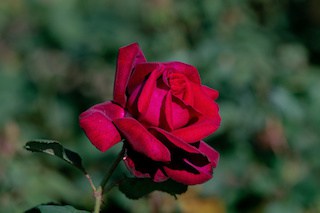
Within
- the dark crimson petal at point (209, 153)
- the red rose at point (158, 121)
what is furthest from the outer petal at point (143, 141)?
the dark crimson petal at point (209, 153)

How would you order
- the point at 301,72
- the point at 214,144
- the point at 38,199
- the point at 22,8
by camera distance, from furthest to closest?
the point at 22,8
the point at 301,72
the point at 214,144
the point at 38,199

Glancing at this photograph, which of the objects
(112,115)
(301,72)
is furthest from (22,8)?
(112,115)

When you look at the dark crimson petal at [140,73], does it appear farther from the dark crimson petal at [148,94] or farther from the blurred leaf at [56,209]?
the blurred leaf at [56,209]

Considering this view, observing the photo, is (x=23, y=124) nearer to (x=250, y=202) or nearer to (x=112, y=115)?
(x=250, y=202)

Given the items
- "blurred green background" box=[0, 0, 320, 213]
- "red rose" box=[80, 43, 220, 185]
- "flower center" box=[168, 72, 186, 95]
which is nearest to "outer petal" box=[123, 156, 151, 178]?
"red rose" box=[80, 43, 220, 185]

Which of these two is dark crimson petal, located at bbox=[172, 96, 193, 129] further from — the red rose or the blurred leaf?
the blurred leaf

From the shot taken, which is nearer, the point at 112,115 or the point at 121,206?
the point at 112,115

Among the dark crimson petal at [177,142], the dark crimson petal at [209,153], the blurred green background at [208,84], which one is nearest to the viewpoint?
the dark crimson petal at [177,142]

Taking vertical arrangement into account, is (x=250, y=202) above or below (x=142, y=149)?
below
